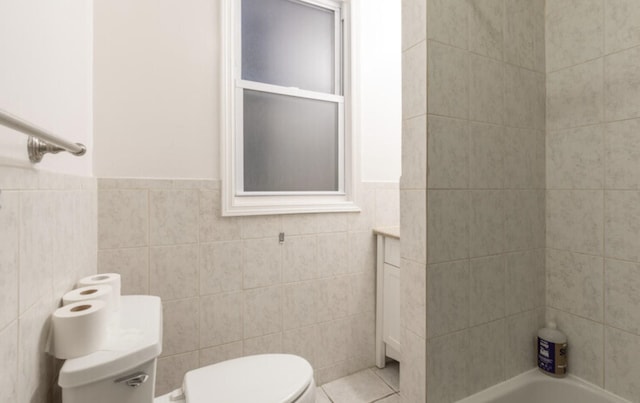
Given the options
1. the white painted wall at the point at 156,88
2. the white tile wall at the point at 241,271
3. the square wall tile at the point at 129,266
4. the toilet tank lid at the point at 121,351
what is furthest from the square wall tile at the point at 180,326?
the white painted wall at the point at 156,88

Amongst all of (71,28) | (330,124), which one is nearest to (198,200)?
(71,28)

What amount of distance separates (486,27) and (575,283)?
0.97 metres

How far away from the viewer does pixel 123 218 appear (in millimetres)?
1269

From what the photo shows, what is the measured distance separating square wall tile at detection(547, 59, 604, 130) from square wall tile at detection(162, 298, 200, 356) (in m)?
1.72

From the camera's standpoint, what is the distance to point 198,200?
4.58 feet

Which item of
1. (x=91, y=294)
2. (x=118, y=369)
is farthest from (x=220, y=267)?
(x=118, y=369)

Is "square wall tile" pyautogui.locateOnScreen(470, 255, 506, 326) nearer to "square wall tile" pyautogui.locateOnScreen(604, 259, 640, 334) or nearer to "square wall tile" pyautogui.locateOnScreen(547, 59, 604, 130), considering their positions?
"square wall tile" pyautogui.locateOnScreen(604, 259, 640, 334)

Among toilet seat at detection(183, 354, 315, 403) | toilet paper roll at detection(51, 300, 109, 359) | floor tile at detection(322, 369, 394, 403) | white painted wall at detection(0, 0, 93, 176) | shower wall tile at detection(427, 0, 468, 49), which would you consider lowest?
floor tile at detection(322, 369, 394, 403)

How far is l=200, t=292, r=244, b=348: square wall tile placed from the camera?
141cm

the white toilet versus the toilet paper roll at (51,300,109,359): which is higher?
the toilet paper roll at (51,300,109,359)

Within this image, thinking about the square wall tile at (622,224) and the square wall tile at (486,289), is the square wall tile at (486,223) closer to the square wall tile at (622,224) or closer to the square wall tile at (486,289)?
the square wall tile at (486,289)

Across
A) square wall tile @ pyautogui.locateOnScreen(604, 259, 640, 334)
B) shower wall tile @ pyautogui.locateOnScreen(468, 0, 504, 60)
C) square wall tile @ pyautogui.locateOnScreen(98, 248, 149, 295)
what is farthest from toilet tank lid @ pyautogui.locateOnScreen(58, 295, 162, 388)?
square wall tile @ pyautogui.locateOnScreen(604, 259, 640, 334)

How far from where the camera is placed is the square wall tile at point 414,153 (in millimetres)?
886

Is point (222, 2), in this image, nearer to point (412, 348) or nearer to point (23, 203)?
point (23, 203)
